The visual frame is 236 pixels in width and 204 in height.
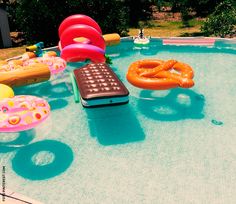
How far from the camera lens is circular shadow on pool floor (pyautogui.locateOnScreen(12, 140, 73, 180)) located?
24.9ft

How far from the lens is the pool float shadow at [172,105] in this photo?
10.2 meters

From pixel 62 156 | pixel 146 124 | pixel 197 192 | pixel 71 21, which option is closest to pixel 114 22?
pixel 71 21

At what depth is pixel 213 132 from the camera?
30.3ft

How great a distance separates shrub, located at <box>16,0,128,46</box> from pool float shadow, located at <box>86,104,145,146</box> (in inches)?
384

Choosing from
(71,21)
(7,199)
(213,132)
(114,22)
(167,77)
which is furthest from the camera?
(114,22)

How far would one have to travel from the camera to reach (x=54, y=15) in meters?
17.8

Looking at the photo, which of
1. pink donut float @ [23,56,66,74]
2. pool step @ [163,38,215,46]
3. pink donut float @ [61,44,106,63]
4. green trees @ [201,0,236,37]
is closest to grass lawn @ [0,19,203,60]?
green trees @ [201,0,236,37]

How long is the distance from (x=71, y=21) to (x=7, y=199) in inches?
392

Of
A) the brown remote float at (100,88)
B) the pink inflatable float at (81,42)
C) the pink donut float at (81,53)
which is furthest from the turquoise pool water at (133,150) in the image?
the pink inflatable float at (81,42)

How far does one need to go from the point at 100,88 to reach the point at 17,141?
2.99m

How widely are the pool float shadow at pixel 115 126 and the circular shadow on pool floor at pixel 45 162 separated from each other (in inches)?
46.0

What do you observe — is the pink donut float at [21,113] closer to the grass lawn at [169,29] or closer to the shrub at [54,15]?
the grass lawn at [169,29]

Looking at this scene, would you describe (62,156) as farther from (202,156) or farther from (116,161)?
(202,156)

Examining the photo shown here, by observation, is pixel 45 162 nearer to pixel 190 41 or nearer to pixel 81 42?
pixel 81 42
